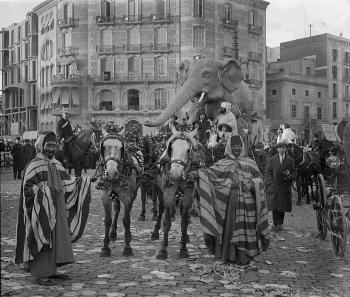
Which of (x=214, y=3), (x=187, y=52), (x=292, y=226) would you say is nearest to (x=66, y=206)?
(x=292, y=226)

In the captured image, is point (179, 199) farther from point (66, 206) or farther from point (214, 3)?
point (214, 3)

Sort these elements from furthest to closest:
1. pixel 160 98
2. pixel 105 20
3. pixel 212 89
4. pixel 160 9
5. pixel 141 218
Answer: pixel 160 98
pixel 160 9
pixel 105 20
pixel 212 89
pixel 141 218

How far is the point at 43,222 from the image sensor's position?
665 centimetres

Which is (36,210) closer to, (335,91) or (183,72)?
(335,91)

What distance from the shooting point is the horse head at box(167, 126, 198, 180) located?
8008mm

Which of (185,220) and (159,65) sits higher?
(159,65)

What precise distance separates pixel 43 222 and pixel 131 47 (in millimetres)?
27955

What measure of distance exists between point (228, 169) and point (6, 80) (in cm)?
437

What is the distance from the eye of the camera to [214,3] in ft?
69.5

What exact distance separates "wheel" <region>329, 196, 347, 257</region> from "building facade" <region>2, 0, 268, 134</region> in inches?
178

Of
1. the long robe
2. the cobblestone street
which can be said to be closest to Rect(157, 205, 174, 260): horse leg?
the cobblestone street

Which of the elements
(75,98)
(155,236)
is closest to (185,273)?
(155,236)

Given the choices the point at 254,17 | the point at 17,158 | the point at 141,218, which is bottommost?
the point at 141,218

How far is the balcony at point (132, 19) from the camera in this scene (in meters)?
27.2
